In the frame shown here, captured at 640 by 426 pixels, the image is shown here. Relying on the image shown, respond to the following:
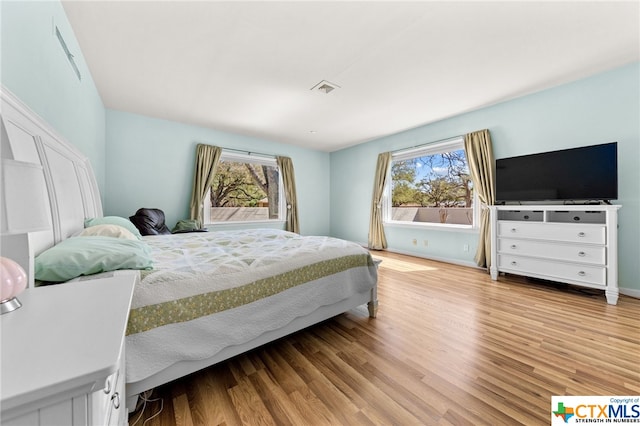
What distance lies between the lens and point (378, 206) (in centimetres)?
511

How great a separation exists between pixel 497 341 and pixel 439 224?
2742 mm

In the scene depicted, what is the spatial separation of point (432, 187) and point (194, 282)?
4274 mm

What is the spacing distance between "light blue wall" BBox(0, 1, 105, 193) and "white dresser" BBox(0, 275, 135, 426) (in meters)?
1.26

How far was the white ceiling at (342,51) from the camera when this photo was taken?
6.03ft

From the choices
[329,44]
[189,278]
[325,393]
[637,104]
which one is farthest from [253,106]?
[637,104]

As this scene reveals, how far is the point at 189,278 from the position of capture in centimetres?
129

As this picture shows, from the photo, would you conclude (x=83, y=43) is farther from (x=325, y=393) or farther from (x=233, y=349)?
(x=325, y=393)

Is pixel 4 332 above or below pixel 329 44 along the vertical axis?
below

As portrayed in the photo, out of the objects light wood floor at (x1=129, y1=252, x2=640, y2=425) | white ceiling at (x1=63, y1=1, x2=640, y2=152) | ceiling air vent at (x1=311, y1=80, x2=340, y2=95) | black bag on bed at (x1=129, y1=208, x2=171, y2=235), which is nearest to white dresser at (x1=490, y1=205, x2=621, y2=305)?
light wood floor at (x1=129, y1=252, x2=640, y2=425)

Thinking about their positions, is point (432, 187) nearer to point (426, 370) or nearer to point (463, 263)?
point (463, 263)

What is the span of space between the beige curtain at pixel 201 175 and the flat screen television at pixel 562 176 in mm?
4508

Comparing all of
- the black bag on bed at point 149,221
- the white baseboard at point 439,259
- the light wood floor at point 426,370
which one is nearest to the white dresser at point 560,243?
the light wood floor at point 426,370

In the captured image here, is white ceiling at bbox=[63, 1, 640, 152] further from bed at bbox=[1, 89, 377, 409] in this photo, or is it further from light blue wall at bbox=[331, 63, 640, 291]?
bed at bbox=[1, 89, 377, 409]

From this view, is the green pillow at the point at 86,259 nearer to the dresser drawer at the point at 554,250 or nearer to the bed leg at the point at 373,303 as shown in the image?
the bed leg at the point at 373,303
